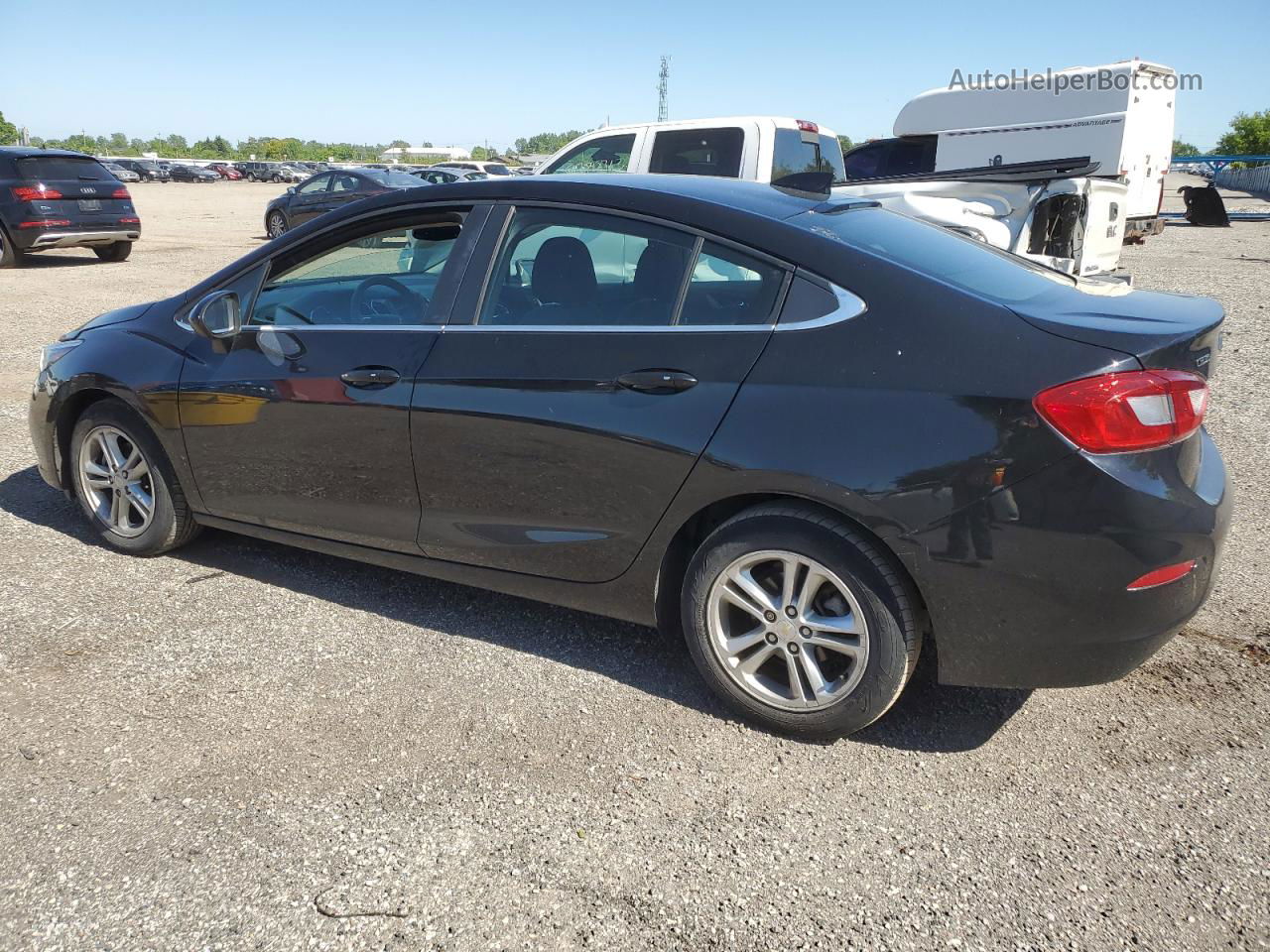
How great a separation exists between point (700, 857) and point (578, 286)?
5.94ft

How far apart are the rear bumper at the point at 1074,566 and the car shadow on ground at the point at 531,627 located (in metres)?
0.43

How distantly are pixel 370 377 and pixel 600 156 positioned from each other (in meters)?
7.31

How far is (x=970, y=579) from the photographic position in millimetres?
2715

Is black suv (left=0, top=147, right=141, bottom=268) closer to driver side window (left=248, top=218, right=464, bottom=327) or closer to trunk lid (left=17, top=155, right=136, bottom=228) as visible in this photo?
trunk lid (left=17, top=155, right=136, bottom=228)

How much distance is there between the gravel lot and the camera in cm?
237

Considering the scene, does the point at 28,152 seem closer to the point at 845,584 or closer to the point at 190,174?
the point at 845,584

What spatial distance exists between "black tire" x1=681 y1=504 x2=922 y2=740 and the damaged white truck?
6.79 m

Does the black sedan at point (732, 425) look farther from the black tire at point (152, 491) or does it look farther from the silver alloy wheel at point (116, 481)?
the silver alloy wheel at point (116, 481)

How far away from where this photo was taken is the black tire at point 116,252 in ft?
56.0

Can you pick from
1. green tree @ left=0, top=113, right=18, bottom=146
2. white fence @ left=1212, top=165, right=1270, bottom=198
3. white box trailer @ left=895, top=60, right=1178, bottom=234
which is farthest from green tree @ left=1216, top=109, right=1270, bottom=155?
green tree @ left=0, top=113, right=18, bottom=146

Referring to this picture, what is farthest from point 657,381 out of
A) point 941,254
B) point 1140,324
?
point 1140,324

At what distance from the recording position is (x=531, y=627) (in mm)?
3855

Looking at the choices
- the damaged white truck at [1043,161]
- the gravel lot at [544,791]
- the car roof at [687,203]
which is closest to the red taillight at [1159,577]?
the gravel lot at [544,791]

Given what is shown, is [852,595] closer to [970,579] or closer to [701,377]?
[970,579]
